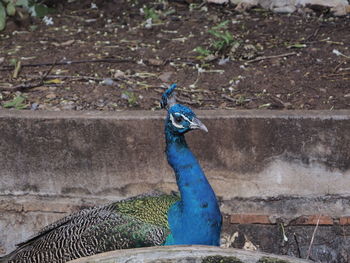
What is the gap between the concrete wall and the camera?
322 centimetres

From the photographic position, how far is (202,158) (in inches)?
131

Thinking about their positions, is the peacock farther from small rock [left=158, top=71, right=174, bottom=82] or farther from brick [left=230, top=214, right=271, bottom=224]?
small rock [left=158, top=71, right=174, bottom=82]

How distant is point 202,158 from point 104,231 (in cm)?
82

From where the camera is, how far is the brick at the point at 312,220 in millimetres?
3289

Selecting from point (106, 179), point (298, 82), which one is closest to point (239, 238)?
point (106, 179)

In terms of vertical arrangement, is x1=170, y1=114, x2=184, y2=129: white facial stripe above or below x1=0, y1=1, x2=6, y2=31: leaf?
above

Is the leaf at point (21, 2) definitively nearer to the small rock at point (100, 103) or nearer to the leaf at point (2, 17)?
the leaf at point (2, 17)

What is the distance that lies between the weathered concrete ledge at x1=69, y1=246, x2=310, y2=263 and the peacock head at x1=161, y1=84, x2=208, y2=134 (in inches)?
28.0

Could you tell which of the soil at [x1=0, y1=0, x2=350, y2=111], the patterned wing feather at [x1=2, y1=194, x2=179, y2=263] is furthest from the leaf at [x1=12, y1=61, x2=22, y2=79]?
the patterned wing feather at [x1=2, y1=194, x2=179, y2=263]

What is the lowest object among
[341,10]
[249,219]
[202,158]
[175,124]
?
[249,219]

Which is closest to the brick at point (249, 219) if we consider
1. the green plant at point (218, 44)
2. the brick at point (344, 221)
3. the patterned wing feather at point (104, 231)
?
the brick at point (344, 221)

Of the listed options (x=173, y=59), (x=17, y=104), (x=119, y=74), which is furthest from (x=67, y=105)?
(x=173, y=59)

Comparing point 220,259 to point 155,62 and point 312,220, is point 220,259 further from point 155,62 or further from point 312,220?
point 155,62

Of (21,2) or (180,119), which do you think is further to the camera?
(21,2)
